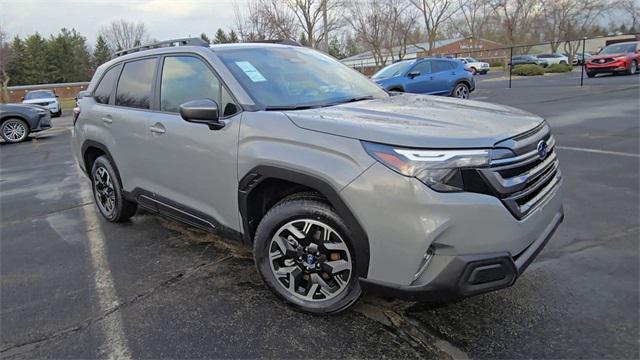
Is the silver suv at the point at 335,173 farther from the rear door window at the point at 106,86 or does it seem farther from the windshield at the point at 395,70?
the windshield at the point at 395,70

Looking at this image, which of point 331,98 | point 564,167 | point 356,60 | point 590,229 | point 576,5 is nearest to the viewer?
point 331,98

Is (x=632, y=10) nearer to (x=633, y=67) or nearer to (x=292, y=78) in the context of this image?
(x=633, y=67)

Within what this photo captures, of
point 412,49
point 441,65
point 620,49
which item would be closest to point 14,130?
point 441,65

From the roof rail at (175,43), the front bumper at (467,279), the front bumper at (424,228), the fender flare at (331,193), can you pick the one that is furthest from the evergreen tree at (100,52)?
the front bumper at (467,279)

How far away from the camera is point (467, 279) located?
8.05 ft

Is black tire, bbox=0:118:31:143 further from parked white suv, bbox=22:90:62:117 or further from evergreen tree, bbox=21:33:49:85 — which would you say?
evergreen tree, bbox=21:33:49:85

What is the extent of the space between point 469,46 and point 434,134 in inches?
3207

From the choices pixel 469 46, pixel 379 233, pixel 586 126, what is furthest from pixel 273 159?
pixel 469 46

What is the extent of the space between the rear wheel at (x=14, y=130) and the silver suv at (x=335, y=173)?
12.2 meters

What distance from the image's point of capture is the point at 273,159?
9.78 feet

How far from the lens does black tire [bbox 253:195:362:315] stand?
280 centimetres

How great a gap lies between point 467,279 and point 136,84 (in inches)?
139

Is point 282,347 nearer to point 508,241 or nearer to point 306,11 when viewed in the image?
point 508,241

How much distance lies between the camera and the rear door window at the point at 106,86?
4.96 m
